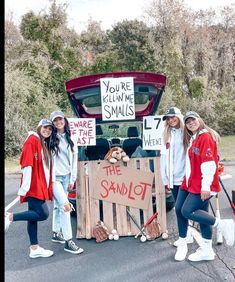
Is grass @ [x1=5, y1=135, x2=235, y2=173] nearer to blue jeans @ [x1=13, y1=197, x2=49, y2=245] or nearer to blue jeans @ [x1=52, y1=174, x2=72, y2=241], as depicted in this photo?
blue jeans @ [x1=52, y1=174, x2=72, y2=241]

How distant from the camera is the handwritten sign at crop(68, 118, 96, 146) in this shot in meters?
5.69

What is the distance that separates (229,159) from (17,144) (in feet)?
24.1

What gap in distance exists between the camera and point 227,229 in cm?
434

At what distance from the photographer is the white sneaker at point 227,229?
4.29 meters

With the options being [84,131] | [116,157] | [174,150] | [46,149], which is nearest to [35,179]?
[46,149]

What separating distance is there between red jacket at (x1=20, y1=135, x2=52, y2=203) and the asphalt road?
78 cm

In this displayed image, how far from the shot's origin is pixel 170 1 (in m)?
19.4

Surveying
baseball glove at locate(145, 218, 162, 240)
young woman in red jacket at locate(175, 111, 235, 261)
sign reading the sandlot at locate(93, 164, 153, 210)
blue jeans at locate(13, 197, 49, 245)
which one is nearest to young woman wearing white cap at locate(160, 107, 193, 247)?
young woman in red jacket at locate(175, 111, 235, 261)

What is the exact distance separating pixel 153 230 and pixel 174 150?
46.2 inches

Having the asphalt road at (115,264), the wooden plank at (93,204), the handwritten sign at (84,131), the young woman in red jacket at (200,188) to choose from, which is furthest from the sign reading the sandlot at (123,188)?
the young woman in red jacket at (200,188)

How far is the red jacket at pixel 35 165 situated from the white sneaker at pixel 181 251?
1.65 meters

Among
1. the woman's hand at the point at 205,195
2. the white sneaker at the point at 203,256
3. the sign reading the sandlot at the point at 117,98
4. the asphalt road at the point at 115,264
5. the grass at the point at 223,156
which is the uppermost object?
the sign reading the sandlot at the point at 117,98

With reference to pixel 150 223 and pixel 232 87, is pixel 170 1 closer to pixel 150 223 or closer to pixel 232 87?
pixel 232 87

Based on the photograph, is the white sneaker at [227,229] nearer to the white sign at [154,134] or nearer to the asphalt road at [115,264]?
the asphalt road at [115,264]
